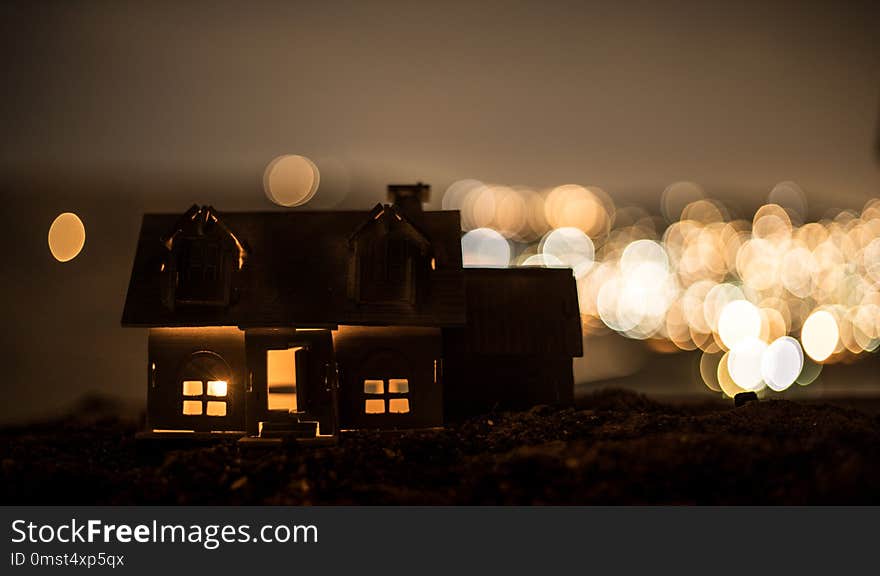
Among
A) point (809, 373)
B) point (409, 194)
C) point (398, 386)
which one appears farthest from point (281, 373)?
point (809, 373)

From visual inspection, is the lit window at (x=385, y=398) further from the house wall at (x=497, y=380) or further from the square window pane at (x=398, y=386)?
the house wall at (x=497, y=380)

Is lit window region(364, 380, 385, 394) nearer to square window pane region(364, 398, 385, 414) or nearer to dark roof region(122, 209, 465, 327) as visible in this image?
square window pane region(364, 398, 385, 414)

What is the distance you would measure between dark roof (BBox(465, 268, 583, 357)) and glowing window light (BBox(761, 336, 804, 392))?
191 feet

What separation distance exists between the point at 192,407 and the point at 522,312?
469 inches

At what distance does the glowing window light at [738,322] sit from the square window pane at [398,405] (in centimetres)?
11544

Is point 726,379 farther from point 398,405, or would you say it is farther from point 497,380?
point 398,405

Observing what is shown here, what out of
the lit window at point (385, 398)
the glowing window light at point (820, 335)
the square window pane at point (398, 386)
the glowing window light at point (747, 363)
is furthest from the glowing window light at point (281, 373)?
the glowing window light at point (820, 335)

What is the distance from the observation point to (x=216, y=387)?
25422 mm

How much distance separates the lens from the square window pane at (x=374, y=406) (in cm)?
2547

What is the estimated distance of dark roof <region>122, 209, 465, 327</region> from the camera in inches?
980

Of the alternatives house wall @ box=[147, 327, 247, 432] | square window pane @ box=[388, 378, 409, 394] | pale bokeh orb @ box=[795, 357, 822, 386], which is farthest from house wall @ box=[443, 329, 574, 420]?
pale bokeh orb @ box=[795, 357, 822, 386]

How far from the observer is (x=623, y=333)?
159 metres

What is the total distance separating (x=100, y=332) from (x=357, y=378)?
243 ft
